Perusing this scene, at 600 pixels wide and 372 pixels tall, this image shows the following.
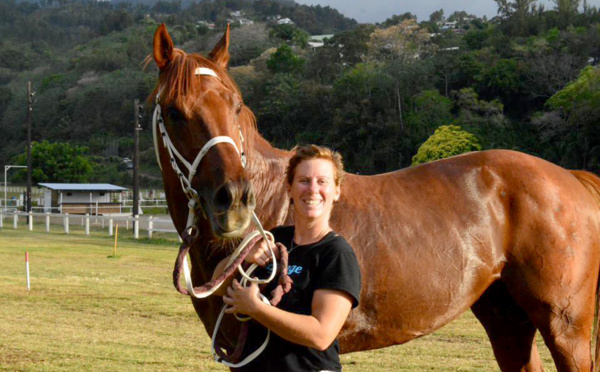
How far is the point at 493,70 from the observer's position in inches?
2040

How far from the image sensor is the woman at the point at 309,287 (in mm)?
2176

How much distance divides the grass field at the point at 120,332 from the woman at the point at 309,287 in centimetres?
496

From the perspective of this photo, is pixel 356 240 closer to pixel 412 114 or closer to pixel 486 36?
pixel 412 114

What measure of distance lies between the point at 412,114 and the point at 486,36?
22466 millimetres

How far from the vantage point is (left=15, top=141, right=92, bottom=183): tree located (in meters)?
57.1

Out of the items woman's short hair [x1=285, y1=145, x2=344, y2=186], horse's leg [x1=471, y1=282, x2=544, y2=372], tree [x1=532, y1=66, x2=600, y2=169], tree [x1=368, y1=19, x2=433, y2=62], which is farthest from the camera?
tree [x1=368, y1=19, x2=433, y2=62]

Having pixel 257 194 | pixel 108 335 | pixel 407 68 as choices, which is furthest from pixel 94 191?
pixel 257 194

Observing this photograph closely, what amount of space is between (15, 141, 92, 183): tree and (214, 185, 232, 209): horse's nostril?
57570 millimetres

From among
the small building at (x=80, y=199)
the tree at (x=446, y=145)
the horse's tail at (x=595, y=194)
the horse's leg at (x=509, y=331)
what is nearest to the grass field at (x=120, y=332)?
the horse's leg at (x=509, y=331)

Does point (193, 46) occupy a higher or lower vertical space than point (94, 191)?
higher

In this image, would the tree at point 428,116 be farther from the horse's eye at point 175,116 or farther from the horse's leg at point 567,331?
the horse's eye at point 175,116

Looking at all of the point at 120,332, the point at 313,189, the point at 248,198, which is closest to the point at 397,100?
the point at 120,332

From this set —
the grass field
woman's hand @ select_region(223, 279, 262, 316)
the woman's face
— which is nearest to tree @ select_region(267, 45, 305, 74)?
the grass field

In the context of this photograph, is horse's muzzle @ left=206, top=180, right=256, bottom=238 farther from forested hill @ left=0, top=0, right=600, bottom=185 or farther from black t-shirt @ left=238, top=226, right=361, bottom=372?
forested hill @ left=0, top=0, right=600, bottom=185
